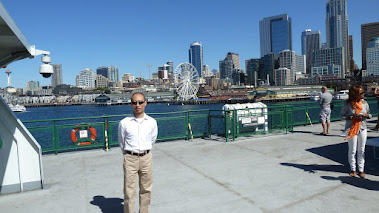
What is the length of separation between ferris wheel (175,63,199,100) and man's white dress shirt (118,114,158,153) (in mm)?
102601

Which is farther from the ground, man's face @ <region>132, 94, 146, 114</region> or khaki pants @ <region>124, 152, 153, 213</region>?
man's face @ <region>132, 94, 146, 114</region>

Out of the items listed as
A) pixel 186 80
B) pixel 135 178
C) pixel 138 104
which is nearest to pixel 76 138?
pixel 135 178

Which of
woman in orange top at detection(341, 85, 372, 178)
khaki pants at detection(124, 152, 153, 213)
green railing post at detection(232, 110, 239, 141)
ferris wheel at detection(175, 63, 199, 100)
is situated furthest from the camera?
ferris wheel at detection(175, 63, 199, 100)

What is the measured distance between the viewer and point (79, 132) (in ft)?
33.7

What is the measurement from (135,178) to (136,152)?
368 mm

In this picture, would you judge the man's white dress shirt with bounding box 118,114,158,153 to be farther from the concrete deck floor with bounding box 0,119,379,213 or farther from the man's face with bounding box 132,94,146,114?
the concrete deck floor with bounding box 0,119,379,213

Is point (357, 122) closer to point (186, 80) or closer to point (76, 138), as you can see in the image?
point (76, 138)

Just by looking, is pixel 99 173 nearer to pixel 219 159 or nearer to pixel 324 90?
pixel 219 159

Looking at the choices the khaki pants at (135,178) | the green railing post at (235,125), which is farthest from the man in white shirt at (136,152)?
the green railing post at (235,125)

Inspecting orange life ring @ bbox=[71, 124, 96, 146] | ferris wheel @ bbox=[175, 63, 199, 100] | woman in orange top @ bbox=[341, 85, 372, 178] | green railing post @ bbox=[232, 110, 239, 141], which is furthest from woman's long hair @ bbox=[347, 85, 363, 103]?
ferris wheel @ bbox=[175, 63, 199, 100]

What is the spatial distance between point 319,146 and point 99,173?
22.5ft

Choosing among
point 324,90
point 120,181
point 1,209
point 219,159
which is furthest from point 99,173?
point 324,90

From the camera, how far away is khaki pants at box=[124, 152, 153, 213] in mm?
3889

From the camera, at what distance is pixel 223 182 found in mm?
5941
